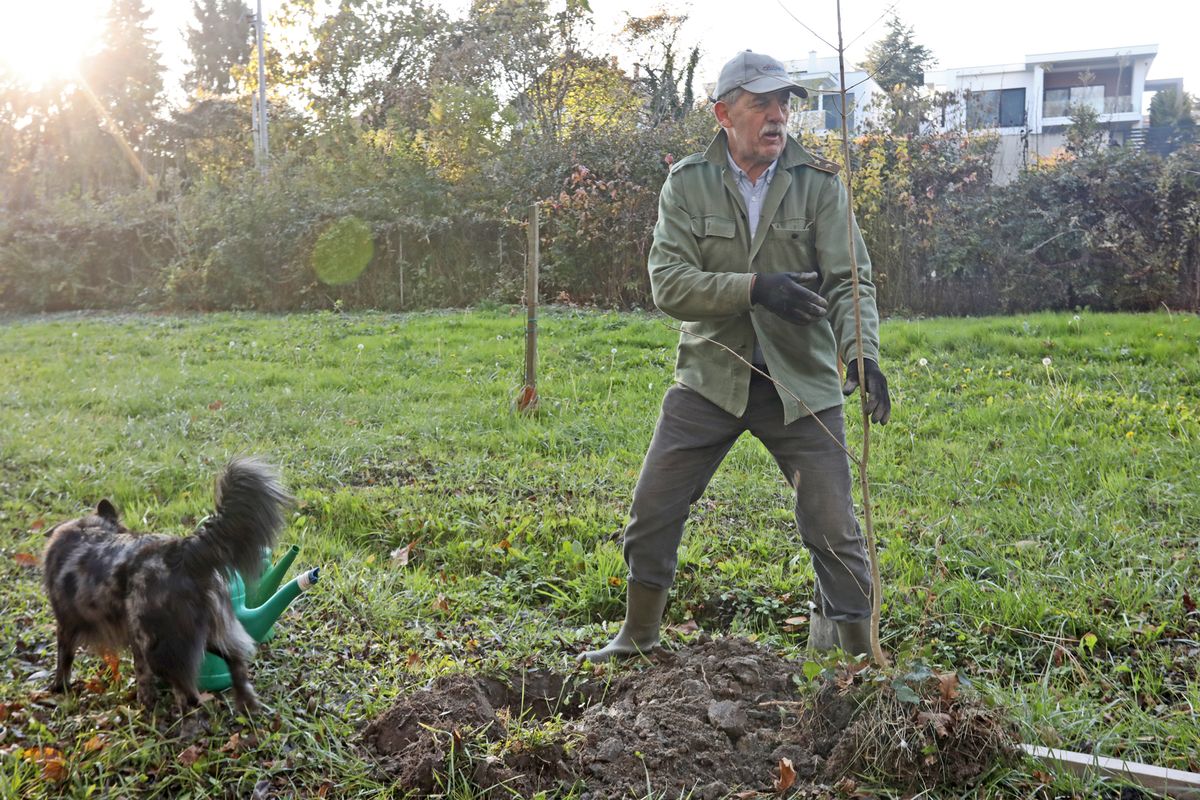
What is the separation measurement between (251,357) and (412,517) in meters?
6.44

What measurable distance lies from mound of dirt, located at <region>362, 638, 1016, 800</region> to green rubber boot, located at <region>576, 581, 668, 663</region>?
353 mm

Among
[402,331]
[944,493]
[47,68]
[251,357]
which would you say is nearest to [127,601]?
[944,493]

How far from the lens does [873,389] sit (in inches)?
129

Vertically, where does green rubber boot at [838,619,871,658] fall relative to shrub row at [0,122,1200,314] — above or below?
below

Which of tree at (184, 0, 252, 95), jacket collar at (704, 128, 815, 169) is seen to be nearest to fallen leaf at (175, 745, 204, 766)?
jacket collar at (704, 128, 815, 169)

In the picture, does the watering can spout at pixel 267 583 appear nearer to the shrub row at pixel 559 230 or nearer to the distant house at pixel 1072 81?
the shrub row at pixel 559 230

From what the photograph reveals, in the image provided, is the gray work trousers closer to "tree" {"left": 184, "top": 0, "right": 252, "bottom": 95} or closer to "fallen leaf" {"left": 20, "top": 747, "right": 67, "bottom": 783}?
"fallen leaf" {"left": 20, "top": 747, "right": 67, "bottom": 783}

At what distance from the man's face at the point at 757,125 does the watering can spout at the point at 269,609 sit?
2359 millimetres

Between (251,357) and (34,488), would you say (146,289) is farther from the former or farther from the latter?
(34,488)

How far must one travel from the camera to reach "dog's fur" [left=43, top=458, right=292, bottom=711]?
3285 mm

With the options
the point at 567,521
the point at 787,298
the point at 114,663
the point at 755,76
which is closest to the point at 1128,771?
the point at 787,298

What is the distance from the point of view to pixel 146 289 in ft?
63.8

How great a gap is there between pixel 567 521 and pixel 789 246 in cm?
251

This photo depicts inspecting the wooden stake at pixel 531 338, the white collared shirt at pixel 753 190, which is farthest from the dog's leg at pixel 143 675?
the wooden stake at pixel 531 338
